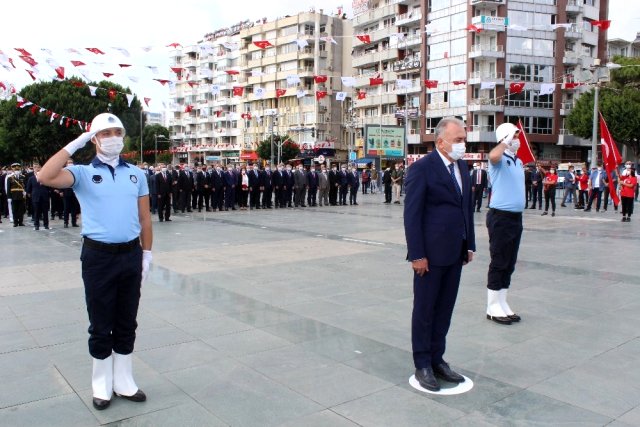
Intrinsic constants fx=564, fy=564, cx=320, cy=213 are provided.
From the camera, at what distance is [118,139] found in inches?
150

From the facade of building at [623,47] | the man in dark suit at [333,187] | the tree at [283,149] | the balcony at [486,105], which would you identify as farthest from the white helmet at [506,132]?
the facade of building at [623,47]

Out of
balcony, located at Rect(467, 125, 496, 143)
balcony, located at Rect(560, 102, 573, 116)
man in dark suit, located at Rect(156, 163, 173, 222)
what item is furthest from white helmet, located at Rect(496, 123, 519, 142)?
balcony, located at Rect(560, 102, 573, 116)

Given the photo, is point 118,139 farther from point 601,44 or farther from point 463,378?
point 601,44

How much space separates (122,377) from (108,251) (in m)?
0.91

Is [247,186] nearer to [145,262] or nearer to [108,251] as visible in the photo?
[145,262]

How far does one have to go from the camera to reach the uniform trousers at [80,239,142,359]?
12.2 feet

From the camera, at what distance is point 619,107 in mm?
46562

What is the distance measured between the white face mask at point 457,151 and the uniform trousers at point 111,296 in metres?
2.38

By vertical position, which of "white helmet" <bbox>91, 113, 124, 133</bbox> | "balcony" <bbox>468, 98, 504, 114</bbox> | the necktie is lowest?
the necktie

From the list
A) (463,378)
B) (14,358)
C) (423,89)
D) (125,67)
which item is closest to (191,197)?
(125,67)

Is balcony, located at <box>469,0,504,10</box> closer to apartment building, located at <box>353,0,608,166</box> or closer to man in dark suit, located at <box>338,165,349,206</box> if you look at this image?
apartment building, located at <box>353,0,608,166</box>

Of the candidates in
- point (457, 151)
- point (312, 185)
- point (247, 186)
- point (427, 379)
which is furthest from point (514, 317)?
point (312, 185)

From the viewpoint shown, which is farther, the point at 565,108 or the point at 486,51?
the point at 565,108

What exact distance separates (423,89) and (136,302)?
57.6 metres
